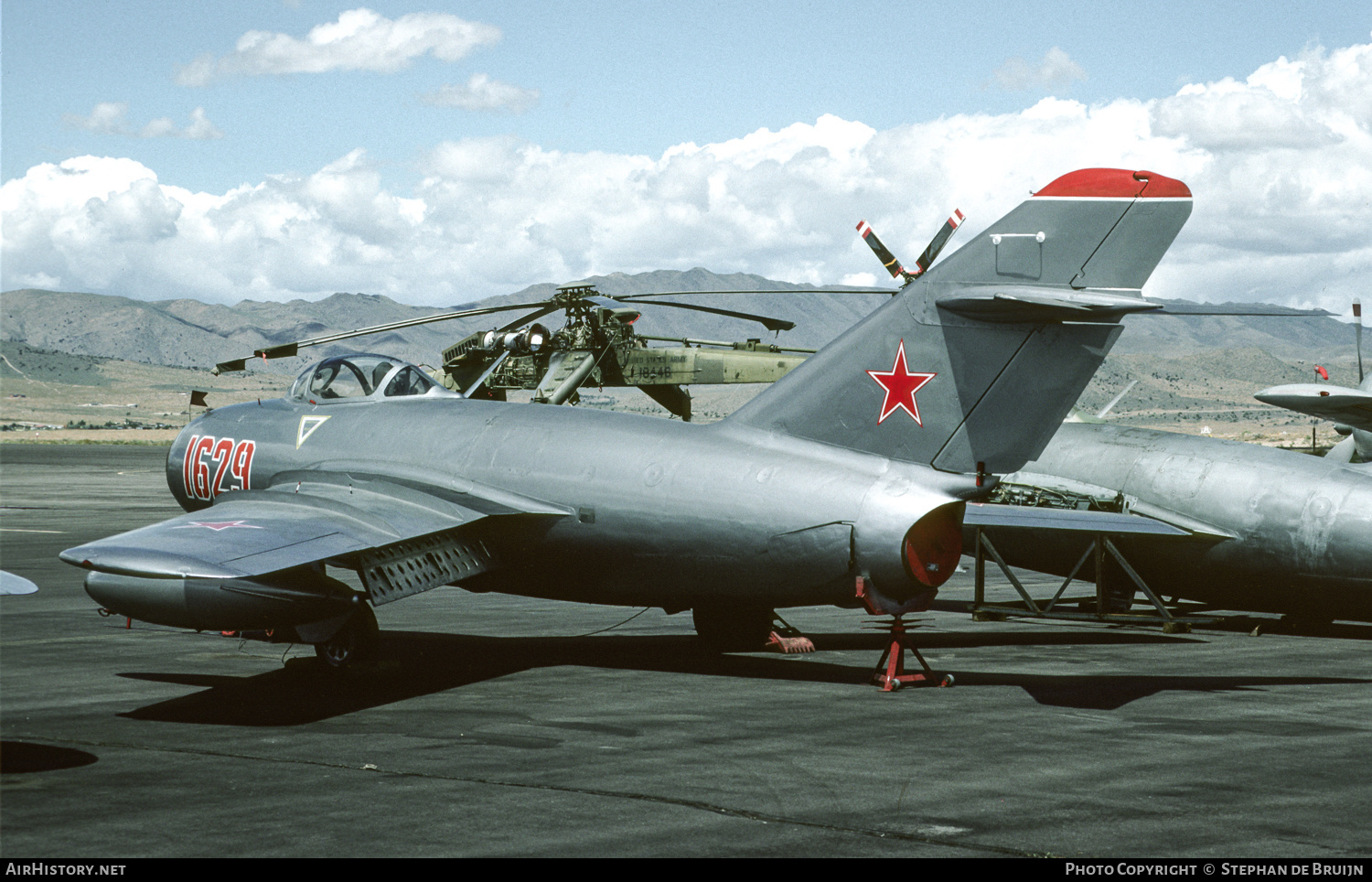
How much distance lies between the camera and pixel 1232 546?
770 inches

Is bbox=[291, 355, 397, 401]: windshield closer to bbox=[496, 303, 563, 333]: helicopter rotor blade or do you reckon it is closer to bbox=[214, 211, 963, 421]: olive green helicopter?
bbox=[496, 303, 563, 333]: helicopter rotor blade

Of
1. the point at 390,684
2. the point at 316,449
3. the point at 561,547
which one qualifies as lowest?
the point at 390,684

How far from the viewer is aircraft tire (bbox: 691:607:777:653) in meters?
16.3

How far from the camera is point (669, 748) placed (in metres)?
10.7

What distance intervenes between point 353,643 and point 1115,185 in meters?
9.59

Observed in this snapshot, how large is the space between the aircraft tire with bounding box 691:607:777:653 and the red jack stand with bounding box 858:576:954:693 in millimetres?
2253

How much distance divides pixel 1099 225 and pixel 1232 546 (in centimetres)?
891

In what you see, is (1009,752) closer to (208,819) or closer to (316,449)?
(208,819)

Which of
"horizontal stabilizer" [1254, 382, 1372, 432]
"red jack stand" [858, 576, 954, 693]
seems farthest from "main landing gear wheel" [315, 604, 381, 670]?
"horizontal stabilizer" [1254, 382, 1372, 432]

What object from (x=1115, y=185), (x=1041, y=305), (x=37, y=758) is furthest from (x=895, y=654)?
(x=37, y=758)

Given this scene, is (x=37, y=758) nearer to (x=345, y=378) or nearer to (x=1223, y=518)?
(x=345, y=378)

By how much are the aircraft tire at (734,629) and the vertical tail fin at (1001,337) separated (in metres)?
3.23
